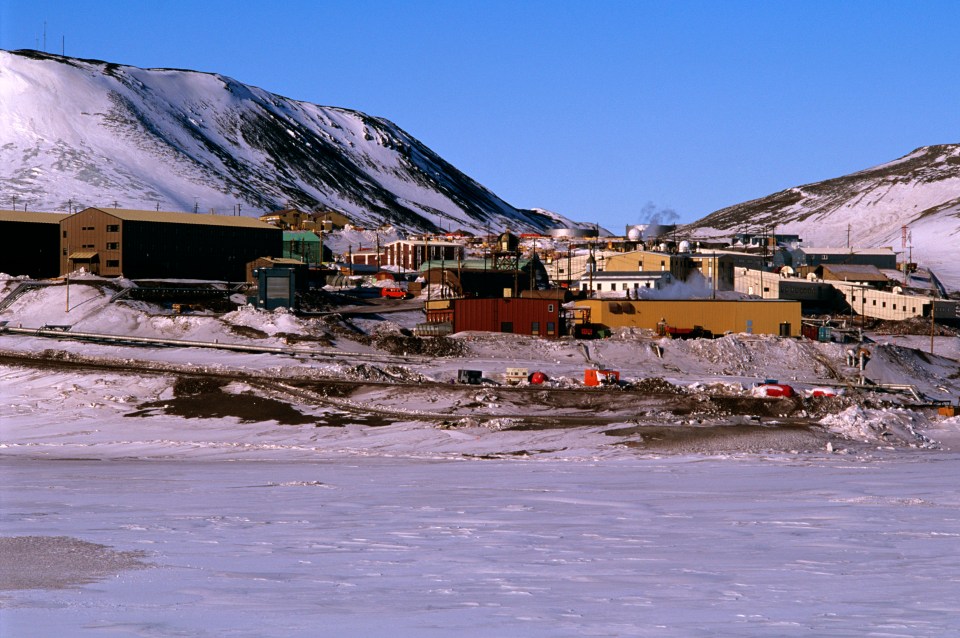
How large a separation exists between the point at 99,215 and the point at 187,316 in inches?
1135

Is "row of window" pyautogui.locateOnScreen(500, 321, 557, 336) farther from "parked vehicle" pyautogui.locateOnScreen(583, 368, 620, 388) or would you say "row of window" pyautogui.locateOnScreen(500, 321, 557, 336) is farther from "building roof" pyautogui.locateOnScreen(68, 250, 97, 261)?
"building roof" pyautogui.locateOnScreen(68, 250, 97, 261)

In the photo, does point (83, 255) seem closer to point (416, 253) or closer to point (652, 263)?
point (416, 253)

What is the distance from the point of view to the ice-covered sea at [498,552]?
12.6 meters

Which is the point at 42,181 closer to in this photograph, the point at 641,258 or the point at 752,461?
the point at 641,258

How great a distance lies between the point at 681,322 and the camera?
220 feet

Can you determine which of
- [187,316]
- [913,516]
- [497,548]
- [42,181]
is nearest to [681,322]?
[187,316]

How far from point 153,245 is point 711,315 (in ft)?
147

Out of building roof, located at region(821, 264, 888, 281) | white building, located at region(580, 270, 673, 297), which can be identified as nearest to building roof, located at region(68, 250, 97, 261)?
white building, located at region(580, 270, 673, 297)

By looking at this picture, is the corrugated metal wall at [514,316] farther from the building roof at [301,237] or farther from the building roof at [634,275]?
the building roof at [301,237]

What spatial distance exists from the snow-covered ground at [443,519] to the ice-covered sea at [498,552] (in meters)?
0.06

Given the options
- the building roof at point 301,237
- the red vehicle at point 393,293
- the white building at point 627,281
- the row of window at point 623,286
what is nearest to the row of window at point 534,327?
the red vehicle at point 393,293

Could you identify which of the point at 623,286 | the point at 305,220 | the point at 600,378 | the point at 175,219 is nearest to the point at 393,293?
the point at 623,286

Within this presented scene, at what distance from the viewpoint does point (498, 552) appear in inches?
677

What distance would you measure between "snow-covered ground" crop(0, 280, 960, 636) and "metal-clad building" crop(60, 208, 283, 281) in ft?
119
